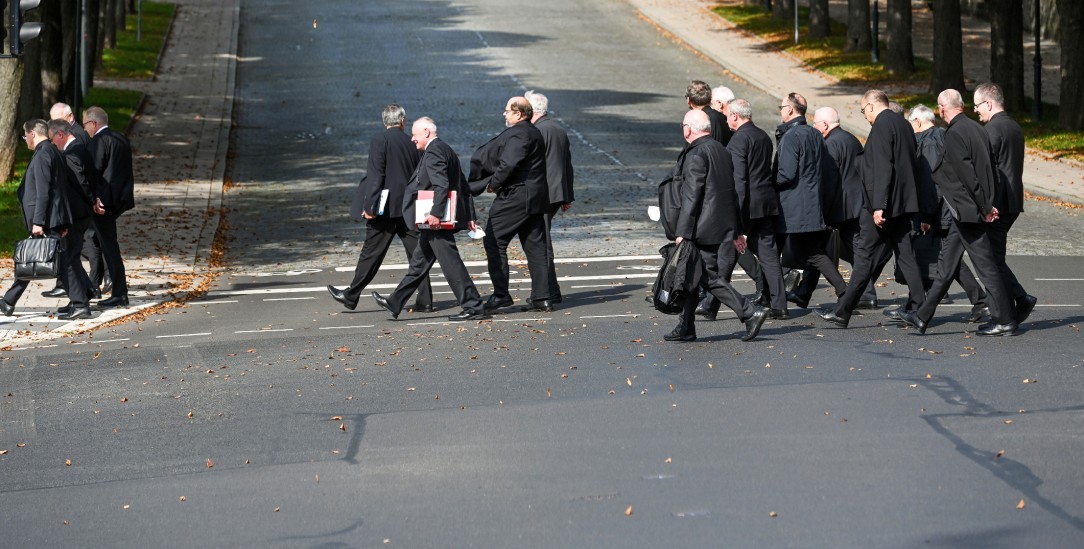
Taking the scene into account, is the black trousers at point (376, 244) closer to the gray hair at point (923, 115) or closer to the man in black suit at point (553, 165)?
the man in black suit at point (553, 165)

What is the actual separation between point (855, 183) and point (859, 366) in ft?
9.73

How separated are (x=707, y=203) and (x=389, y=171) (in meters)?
3.59

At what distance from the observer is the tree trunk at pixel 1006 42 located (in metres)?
30.2

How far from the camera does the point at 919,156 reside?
12586 mm

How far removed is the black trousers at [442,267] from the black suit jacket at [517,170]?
626 millimetres

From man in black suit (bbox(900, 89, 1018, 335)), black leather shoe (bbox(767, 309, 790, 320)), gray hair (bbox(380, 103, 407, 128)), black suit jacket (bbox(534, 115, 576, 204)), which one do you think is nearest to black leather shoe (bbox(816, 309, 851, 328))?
black leather shoe (bbox(767, 309, 790, 320))

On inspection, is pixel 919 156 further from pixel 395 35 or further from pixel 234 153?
pixel 395 35

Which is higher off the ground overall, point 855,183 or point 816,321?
point 855,183

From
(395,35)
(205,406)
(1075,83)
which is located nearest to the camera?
(205,406)

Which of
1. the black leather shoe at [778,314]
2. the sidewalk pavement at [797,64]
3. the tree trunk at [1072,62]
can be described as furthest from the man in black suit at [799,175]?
the tree trunk at [1072,62]

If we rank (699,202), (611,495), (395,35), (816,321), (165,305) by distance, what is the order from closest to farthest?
(611,495) → (699,202) → (816,321) → (165,305) → (395,35)

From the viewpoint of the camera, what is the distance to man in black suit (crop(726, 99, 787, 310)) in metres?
12.1

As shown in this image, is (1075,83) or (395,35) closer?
(1075,83)

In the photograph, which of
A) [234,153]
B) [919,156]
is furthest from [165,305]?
[234,153]
